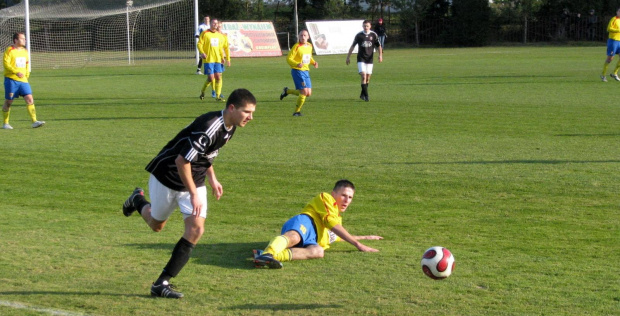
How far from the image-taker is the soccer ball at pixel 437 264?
5984 millimetres

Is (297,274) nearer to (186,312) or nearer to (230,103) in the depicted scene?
(186,312)

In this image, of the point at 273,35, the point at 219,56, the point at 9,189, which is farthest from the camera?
the point at 273,35

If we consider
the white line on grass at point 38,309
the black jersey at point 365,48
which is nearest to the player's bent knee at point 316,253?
the white line on grass at point 38,309

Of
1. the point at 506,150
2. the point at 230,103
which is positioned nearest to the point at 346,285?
the point at 230,103

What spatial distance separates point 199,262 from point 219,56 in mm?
15189

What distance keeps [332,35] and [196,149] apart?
1633 inches

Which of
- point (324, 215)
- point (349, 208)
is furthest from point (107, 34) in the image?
point (324, 215)

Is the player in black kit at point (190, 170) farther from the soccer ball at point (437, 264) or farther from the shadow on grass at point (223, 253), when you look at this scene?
Answer: the soccer ball at point (437, 264)

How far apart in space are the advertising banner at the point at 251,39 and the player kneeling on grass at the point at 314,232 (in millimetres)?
36734

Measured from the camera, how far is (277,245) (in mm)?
6871

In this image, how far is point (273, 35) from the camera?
151ft

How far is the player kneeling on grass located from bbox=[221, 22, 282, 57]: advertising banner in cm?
3673

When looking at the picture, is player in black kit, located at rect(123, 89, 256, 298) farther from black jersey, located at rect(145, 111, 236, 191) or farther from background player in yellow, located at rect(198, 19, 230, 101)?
background player in yellow, located at rect(198, 19, 230, 101)

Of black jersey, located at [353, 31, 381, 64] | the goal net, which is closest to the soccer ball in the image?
black jersey, located at [353, 31, 381, 64]
